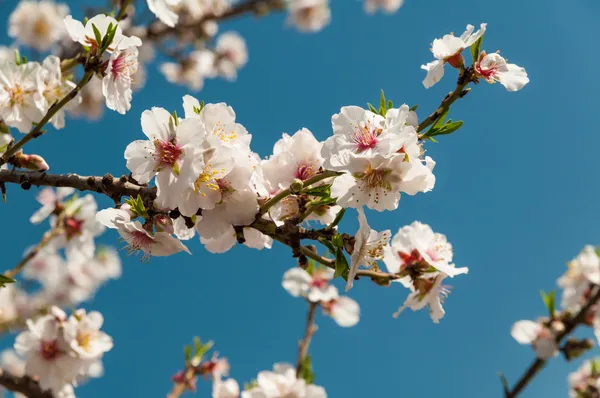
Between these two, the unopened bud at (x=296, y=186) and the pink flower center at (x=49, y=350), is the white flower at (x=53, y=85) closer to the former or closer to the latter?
the unopened bud at (x=296, y=186)

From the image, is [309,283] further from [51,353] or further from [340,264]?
[340,264]

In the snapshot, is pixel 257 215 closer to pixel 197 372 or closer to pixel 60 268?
pixel 197 372

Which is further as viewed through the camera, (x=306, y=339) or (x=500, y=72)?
(x=306, y=339)

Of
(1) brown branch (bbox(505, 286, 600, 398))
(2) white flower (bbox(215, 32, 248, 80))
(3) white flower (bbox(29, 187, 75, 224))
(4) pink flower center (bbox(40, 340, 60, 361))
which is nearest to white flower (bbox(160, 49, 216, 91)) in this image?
(2) white flower (bbox(215, 32, 248, 80))

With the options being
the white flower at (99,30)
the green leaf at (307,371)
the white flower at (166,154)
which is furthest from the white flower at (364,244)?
the green leaf at (307,371)

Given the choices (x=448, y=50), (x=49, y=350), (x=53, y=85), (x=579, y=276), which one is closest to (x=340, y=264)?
(x=448, y=50)

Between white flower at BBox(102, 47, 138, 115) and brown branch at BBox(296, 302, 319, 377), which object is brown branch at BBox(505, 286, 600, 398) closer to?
brown branch at BBox(296, 302, 319, 377)
